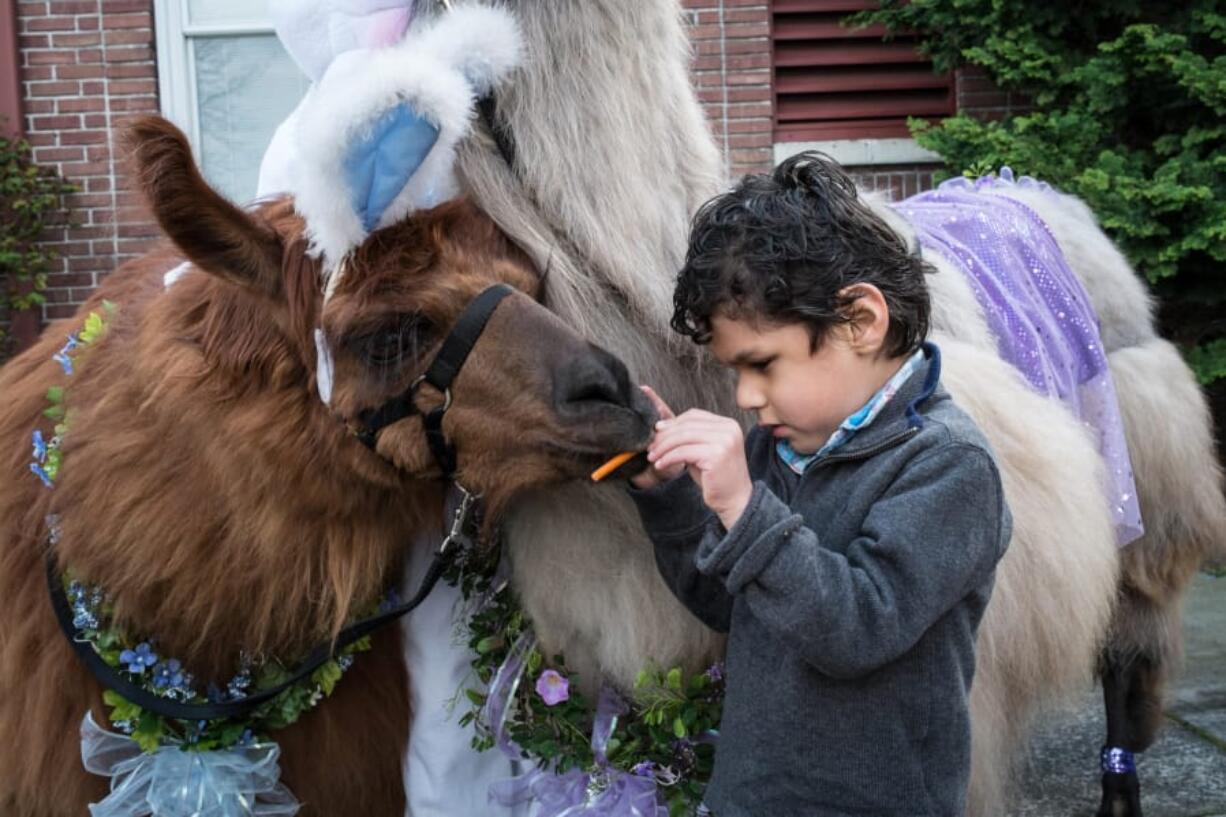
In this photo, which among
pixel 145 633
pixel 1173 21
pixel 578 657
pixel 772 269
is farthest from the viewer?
pixel 1173 21

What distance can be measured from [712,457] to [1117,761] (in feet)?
8.37

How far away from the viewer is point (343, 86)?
1.86 metres

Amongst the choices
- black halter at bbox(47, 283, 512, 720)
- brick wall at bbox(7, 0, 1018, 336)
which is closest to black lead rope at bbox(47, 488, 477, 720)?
black halter at bbox(47, 283, 512, 720)

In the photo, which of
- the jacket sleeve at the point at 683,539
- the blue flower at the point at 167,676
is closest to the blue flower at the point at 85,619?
the blue flower at the point at 167,676

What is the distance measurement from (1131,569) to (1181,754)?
49.4 inches

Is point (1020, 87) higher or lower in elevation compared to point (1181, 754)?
higher

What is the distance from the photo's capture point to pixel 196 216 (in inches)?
75.9

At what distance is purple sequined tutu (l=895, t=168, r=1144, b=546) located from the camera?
2945 millimetres

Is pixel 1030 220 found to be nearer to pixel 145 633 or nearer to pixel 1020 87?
pixel 145 633

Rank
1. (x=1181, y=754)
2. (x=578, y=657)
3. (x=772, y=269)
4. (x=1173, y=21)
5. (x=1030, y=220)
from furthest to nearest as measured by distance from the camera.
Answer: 1. (x=1173, y=21)
2. (x=1181, y=754)
3. (x=1030, y=220)
4. (x=578, y=657)
5. (x=772, y=269)

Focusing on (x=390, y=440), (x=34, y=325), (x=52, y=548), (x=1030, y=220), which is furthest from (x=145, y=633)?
(x=34, y=325)

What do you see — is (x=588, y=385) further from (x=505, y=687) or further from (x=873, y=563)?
(x=505, y=687)

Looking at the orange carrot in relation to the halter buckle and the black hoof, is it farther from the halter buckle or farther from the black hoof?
the black hoof

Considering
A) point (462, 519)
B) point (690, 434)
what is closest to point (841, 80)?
point (462, 519)
